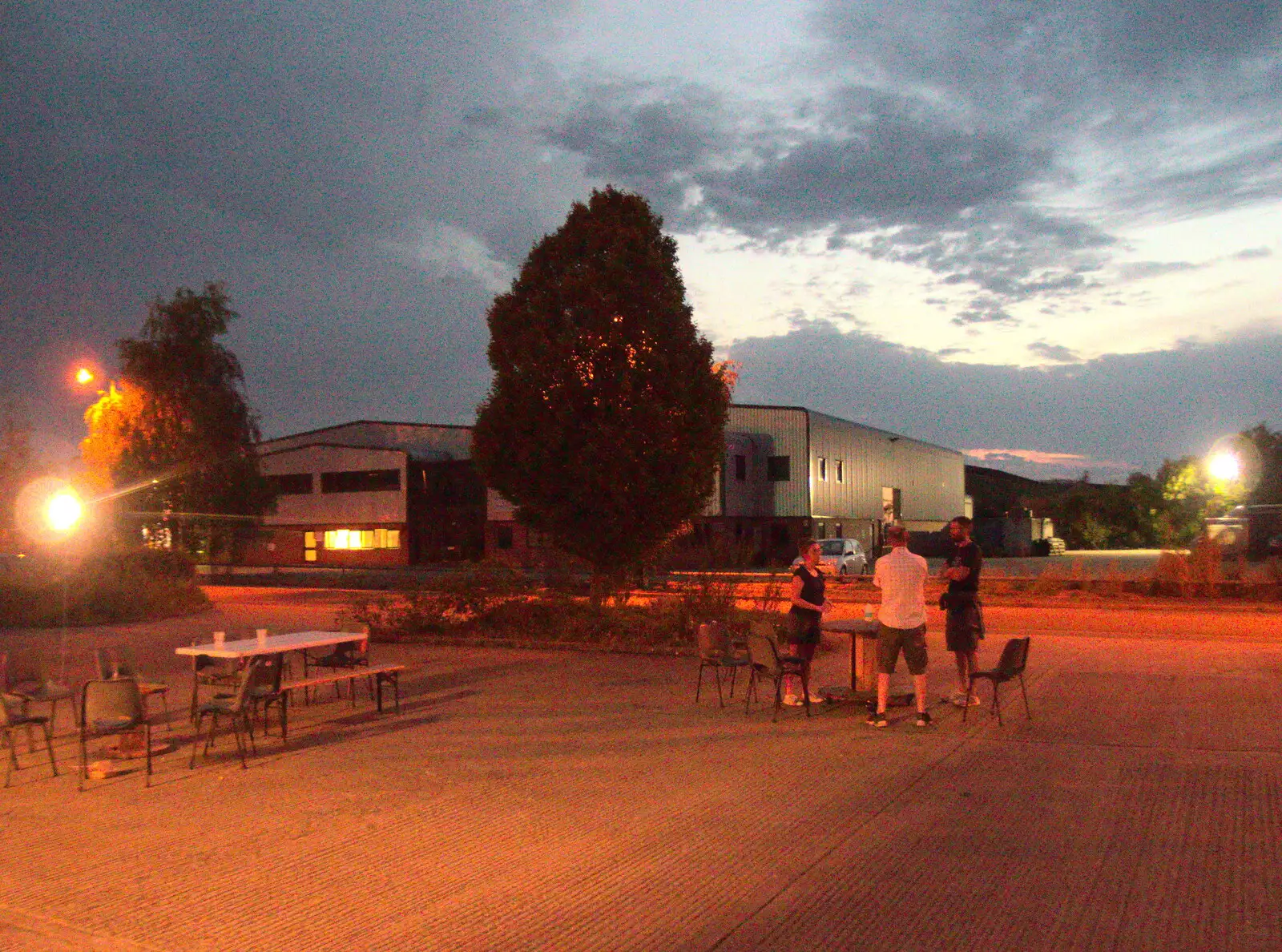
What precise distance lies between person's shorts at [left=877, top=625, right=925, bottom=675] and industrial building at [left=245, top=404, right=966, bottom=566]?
3715 cm

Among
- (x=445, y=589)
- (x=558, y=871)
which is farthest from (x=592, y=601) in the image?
(x=558, y=871)

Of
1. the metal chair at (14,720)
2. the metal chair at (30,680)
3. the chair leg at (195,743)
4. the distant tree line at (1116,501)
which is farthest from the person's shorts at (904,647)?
the distant tree line at (1116,501)

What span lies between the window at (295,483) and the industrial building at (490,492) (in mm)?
66

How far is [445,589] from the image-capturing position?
1845 cm

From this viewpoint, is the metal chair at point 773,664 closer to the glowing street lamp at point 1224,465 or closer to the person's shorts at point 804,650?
the person's shorts at point 804,650

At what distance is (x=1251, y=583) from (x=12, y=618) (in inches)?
1068

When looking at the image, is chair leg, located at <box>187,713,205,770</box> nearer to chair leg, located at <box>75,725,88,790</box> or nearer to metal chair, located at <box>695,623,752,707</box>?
chair leg, located at <box>75,725,88,790</box>

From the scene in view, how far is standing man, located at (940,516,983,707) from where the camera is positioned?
10781 millimetres

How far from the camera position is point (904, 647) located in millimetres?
9859

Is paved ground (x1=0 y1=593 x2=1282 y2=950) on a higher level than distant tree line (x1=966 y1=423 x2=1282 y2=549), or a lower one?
lower

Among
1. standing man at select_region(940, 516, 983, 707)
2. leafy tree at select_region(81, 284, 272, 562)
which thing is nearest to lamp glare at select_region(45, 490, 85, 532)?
standing man at select_region(940, 516, 983, 707)

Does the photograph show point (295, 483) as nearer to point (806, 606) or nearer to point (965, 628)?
point (806, 606)

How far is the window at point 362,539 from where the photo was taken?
60.4 meters

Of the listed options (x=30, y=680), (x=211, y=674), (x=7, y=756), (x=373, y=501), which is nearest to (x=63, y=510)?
(x=30, y=680)
